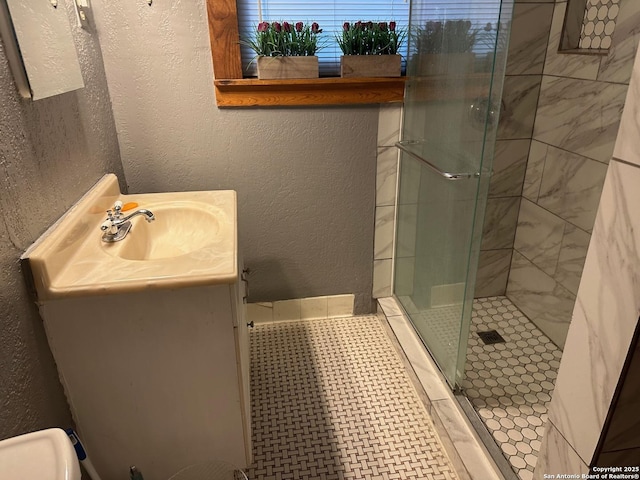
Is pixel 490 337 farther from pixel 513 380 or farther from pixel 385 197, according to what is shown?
pixel 385 197

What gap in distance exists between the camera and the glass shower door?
1.39 m

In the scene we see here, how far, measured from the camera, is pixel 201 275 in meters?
1.11

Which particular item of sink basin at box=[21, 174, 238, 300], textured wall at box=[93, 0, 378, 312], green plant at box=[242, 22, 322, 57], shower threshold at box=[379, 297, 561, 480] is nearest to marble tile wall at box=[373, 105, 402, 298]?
textured wall at box=[93, 0, 378, 312]

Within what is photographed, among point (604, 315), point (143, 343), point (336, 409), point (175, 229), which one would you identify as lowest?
point (336, 409)

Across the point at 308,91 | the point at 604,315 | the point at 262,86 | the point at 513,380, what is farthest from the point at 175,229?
the point at 513,380

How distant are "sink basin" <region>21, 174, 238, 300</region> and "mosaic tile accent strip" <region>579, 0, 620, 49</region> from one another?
1598 mm

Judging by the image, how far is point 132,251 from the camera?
54.4 inches

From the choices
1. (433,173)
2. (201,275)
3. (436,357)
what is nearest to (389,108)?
(433,173)

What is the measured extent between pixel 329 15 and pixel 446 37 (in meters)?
0.55

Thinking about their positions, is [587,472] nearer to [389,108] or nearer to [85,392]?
[85,392]

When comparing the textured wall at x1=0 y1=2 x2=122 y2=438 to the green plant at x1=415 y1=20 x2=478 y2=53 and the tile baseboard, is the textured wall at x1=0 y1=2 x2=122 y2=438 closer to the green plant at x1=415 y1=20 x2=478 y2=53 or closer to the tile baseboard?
the tile baseboard

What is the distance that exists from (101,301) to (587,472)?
3.91ft

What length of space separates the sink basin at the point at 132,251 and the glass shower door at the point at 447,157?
32.7 inches

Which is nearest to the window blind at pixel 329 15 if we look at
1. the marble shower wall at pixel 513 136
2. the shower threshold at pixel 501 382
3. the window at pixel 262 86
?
the window at pixel 262 86
